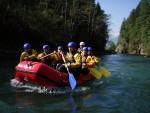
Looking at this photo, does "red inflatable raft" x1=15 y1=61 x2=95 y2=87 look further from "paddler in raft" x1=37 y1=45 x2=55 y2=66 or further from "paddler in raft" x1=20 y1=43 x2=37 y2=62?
"paddler in raft" x1=37 y1=45 x2=55 y2=66

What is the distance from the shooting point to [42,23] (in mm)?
37125

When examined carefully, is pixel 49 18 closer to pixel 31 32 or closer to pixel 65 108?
pixel 31 32

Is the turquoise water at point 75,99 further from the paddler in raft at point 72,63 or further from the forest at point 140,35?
the forest at point 140,35

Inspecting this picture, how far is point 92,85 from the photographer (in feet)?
43.9

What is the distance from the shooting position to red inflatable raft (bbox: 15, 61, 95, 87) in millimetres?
10703

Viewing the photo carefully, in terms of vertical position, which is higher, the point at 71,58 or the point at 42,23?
the point at 42,23

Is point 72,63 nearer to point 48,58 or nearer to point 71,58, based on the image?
point 71,58

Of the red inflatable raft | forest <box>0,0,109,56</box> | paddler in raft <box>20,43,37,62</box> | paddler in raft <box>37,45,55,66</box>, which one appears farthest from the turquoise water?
forest <box>0,0,109,56</box>

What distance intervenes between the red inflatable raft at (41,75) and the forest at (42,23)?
2065 cm

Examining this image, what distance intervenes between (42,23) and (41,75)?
1064 inches

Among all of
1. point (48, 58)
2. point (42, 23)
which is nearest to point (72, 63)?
point (48, 58)

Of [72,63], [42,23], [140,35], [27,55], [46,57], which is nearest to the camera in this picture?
[72,63]

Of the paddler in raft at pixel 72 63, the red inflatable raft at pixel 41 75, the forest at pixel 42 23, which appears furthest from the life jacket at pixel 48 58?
the forest at pixel 42 23

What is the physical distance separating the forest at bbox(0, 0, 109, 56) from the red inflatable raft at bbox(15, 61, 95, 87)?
20.6m
